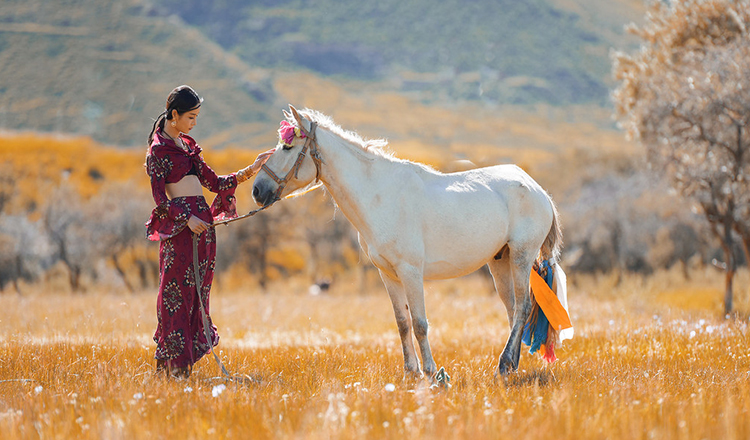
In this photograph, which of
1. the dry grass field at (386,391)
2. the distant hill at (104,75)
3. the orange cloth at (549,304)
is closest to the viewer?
the dry grass field at (386,391)

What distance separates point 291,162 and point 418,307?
1.79 m

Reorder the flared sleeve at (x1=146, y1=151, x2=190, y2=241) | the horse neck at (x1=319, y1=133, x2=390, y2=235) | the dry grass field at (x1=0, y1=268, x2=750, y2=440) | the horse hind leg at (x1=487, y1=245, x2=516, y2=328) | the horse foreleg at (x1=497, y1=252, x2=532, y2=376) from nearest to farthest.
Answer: the dry grass field at (x1=0, y1=268, x2=750, y2=440) → the flared sleeve at (x1=146, y1=151, x2=190, y2=241) → the horse neck at (x1=319, y1=133, x2=390, y2=235) → the horse foreleg at (x1=497, y1=252, x2=532, y2=376) → the horse hind leg at (x1=487, y1=245, x2=516, y2=328)

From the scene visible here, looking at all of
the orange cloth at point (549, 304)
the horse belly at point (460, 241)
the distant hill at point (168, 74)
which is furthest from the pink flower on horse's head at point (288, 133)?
the distant hill at point (168, 74)

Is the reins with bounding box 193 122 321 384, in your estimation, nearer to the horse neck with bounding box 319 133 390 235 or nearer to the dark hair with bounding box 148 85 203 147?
the horse neck with bounding box 319 133 390 235

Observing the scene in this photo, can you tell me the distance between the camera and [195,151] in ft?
18.8

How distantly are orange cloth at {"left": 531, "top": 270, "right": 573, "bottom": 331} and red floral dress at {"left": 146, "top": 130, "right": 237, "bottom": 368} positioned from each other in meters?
3.47

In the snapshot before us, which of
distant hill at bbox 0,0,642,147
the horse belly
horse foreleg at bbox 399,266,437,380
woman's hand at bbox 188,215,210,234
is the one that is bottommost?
horse foreleg at bbox 399,266,437,380

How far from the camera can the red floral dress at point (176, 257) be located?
5.32m

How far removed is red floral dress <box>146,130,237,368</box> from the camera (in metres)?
5.32

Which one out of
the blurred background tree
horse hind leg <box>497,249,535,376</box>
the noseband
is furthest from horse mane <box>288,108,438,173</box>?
the blurred background tree

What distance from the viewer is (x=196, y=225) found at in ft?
17.5

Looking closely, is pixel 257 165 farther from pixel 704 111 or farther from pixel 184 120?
pixel 704 111

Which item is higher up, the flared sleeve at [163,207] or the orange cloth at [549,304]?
the flared sleeve at [163,207]

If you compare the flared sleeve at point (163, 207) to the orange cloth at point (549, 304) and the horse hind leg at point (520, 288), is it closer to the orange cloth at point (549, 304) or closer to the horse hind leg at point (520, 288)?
the horse hind leg at point (520, 288)
